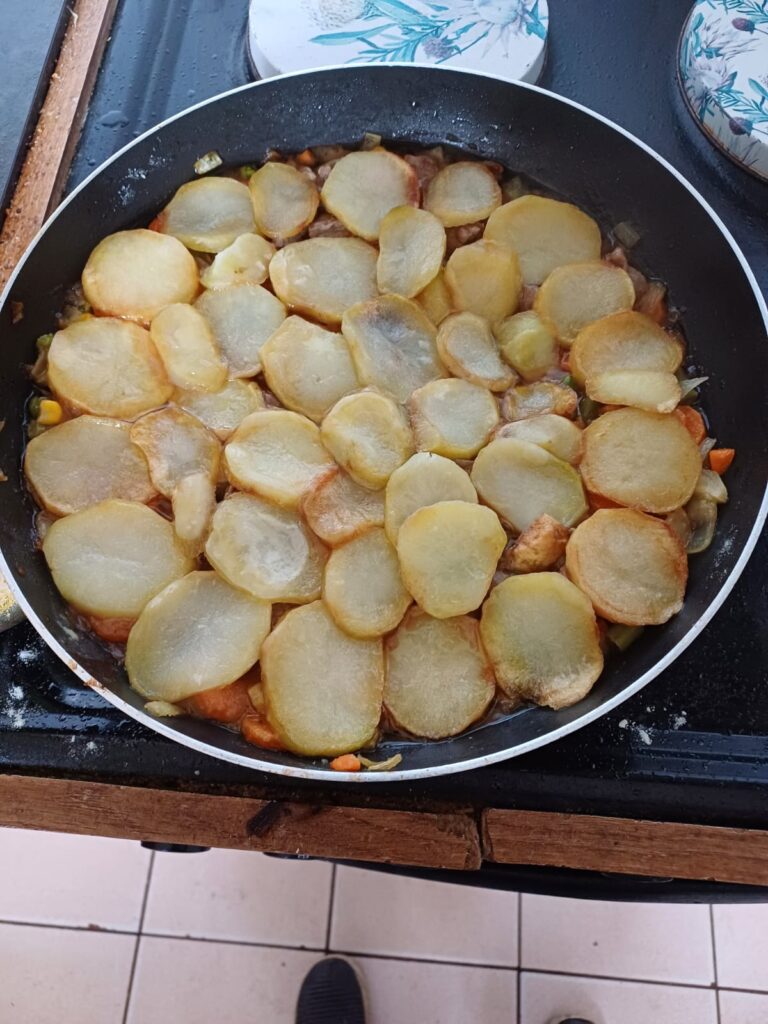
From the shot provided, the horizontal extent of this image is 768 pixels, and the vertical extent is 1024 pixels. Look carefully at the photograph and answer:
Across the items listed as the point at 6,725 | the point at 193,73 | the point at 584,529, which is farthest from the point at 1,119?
the point at 584,529

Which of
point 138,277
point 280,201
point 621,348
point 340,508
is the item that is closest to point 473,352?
point 621,348

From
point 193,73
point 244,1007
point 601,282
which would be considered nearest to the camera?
point 601,282

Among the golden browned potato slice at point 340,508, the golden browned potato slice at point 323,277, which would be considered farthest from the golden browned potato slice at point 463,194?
the golden browned potato slice at point 340,508

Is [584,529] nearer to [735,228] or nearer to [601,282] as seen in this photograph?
[601,282]

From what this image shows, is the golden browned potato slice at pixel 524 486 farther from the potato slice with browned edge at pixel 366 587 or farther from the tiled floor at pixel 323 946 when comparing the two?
the tiled floor at pixel 323 946

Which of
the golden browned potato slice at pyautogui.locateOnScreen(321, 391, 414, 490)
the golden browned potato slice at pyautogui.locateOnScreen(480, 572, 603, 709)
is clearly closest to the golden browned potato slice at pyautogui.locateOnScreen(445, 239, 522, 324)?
the golden browned potato slice at pyautogui.locateOnScreen(321, 391, 414, 490)

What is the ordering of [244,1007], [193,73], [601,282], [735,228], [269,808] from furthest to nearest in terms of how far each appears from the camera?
[244,1007]
[193,73]
[735,228]
[601,282]
[269,808]

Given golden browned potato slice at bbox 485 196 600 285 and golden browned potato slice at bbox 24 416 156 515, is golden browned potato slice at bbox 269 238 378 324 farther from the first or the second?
golden browned potato slice at bbox 24 416 156 515
